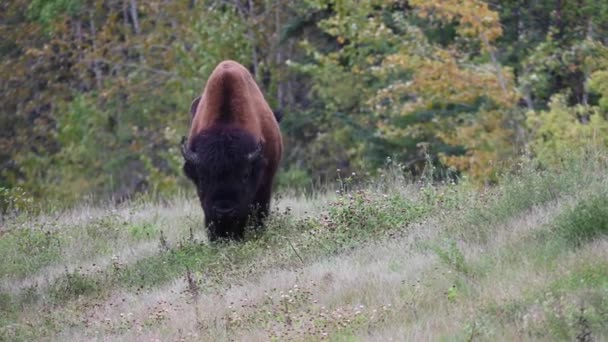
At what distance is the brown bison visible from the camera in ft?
36.0

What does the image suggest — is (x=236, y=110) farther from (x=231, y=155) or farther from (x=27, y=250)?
(x=27, y=250)

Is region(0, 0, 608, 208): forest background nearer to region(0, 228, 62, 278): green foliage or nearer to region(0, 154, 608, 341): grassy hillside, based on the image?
region(0, 228, 62, 278): green foliage

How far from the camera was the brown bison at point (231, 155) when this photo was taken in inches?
432

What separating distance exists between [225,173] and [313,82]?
1841 cm

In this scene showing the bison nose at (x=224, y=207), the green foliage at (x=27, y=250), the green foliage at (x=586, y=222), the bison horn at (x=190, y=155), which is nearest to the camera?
the green foliage at (x=586, y=222)

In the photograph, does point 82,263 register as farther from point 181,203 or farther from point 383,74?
point 383,74

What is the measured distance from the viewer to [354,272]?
8781 mm

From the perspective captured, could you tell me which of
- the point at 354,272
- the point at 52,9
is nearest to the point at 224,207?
the point at 354,272

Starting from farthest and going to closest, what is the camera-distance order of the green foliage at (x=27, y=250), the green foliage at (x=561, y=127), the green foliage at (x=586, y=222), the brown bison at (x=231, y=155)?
the green foliage at (x=561, y=127) → the green foliage at (x=27, y=250) → the brown bison at (x=231, y=155) → the green foliage at (x=586, y=222)

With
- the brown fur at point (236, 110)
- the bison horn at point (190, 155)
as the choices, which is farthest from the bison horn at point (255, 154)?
the bison horn at point (190, 155)

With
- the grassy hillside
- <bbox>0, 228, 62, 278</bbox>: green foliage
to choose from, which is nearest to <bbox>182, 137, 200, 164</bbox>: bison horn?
the grassy hillside

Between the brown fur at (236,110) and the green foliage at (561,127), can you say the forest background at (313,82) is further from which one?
the brown fur at (236,110)

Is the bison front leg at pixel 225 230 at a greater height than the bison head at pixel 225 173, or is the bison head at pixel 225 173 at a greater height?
the bison head at pixel 225 173

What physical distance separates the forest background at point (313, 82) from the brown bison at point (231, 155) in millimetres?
4092
